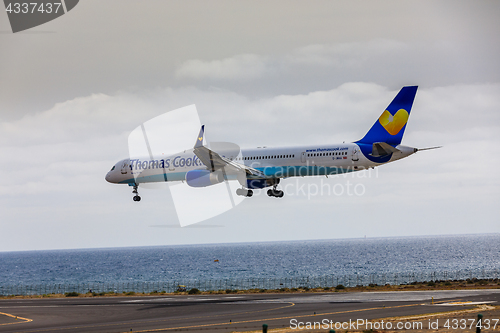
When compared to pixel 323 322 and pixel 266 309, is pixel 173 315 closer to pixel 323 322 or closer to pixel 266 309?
pixel 266 309

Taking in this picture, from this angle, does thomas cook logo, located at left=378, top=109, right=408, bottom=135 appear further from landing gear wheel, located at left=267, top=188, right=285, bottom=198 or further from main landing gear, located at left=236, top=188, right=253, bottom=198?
main landing gear, located at left=236, top=188, right=253, bottom=198

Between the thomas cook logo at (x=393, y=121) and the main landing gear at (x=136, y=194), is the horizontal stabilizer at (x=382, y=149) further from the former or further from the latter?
the main landing gear at (x=136, y=194)

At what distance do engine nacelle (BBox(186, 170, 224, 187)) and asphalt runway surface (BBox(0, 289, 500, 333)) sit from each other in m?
9.81

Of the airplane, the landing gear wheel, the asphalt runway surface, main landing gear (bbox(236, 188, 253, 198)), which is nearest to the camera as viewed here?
the asphalt runway surface

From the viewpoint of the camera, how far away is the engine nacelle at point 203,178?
147 ft

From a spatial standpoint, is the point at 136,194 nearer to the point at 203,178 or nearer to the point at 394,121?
the point at 203,178

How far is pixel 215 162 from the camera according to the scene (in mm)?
44281

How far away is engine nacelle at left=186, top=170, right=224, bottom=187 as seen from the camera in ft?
147

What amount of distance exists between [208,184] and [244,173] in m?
3.18

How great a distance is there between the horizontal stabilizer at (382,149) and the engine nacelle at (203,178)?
12.8 metres

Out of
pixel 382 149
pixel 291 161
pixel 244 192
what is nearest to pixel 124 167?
pixel 244 192

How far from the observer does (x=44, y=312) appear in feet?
133

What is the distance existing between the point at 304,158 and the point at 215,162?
7.33 meters

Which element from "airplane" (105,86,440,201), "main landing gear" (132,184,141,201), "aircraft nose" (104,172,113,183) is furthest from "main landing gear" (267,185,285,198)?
"aircraft nose" (104,172,113,183)
